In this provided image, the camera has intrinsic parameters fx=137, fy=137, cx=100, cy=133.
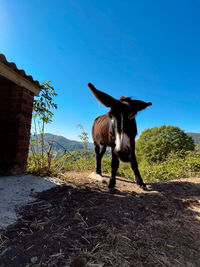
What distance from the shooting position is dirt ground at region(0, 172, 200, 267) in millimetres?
1013

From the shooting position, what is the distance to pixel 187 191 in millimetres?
2990

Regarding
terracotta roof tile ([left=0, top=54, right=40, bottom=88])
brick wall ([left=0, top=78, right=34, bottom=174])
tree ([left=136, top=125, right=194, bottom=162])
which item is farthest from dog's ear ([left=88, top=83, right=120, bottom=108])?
tree ([left=136, top=125, right=194, bottom=162])

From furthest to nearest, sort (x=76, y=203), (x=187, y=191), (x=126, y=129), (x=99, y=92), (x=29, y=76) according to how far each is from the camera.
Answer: (x=29, y=76)
(x=187, y=191)
(x=99, y=92)
(x=126, y=129)
(x=76, y=203)

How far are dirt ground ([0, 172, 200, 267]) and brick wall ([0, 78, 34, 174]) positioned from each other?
4.16 feet

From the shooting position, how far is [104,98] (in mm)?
2473

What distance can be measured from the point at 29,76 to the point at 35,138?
4.97 feet

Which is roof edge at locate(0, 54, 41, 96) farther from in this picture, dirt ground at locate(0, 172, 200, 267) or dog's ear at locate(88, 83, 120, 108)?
dirt ground at locate(0, 172, 200, 267)

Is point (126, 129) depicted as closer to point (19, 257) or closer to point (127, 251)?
point (127, 251)

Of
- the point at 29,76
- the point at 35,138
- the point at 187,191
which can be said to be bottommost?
the point at 187,191

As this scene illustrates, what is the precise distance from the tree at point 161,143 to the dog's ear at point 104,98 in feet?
27.9

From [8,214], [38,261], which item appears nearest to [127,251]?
[38,261]

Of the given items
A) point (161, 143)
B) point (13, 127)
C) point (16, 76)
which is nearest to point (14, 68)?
point (16, 76)

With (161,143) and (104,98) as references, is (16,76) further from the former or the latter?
(161,143)

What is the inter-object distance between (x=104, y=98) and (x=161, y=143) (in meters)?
9.59
